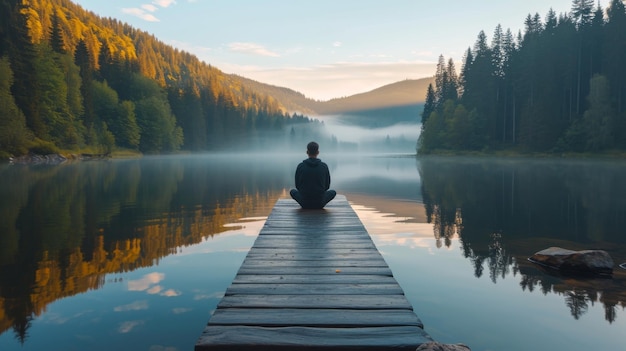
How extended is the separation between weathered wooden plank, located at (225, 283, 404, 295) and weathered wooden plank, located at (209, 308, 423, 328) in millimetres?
595

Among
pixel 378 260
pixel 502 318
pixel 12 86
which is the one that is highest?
pixel 12 86

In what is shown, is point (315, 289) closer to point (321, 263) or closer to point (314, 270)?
point (314, 270)

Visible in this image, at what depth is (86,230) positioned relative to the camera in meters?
12.9

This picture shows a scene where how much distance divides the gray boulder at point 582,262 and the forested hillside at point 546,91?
201ft

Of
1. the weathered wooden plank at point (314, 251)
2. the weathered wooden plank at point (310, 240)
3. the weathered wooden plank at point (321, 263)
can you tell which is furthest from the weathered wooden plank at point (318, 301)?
the weathered wooden plank at point (310, 240)

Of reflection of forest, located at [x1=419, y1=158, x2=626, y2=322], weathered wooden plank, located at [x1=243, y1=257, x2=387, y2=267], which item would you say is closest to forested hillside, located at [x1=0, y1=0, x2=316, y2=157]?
reflection of forest, located at [x1=419, y1=158, x2=626, y2=322]

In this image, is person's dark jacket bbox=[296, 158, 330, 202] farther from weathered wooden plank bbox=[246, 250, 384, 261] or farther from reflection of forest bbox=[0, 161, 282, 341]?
weathered wooden plank bbox=[246, 250, 384, 261]

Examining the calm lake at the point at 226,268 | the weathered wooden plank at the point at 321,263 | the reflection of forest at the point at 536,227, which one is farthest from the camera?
the reflection of forest at the point at 536,227

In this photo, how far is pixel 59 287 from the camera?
305 inches

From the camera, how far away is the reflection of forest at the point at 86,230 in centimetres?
779

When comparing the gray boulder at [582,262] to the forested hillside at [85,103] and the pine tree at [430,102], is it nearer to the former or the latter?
the forested hillside at [85,103]

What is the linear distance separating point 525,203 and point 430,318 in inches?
595

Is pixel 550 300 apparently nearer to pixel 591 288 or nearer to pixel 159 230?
pixel 591 288

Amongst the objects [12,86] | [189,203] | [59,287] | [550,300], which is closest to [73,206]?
[189,203]
